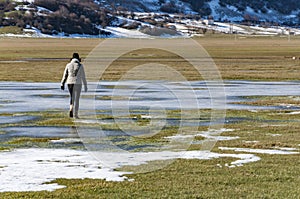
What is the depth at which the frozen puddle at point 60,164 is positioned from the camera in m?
15.2

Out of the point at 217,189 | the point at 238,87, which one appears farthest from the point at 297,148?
the point at 238,87

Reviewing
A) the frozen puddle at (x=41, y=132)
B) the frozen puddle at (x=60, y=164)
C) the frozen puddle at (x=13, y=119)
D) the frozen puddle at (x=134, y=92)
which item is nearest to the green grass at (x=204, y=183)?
the frozen puddle at (x=60, y=164)

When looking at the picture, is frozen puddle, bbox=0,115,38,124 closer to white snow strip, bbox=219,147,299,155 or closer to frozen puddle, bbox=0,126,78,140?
frozen puddle, bbox=0,126,78,140

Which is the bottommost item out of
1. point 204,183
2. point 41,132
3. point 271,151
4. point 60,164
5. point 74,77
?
point 41,132

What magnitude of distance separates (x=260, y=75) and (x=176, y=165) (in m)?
47.2

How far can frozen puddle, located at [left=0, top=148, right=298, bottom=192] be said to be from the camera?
15.2 meters

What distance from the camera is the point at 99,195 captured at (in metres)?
14.0

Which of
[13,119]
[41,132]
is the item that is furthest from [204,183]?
[13,119]

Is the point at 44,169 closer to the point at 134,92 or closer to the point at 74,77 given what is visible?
the point at 74,77

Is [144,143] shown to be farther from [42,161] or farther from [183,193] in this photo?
[183,193]

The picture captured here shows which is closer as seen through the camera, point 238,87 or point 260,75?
point 238,87

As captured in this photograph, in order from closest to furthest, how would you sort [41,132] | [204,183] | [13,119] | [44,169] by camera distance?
[204,183] < [44,169] < [41,132] < [13,119]

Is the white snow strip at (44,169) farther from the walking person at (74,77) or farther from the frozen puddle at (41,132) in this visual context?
the walking person at (74,77)

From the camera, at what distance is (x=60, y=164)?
17.3 metres
